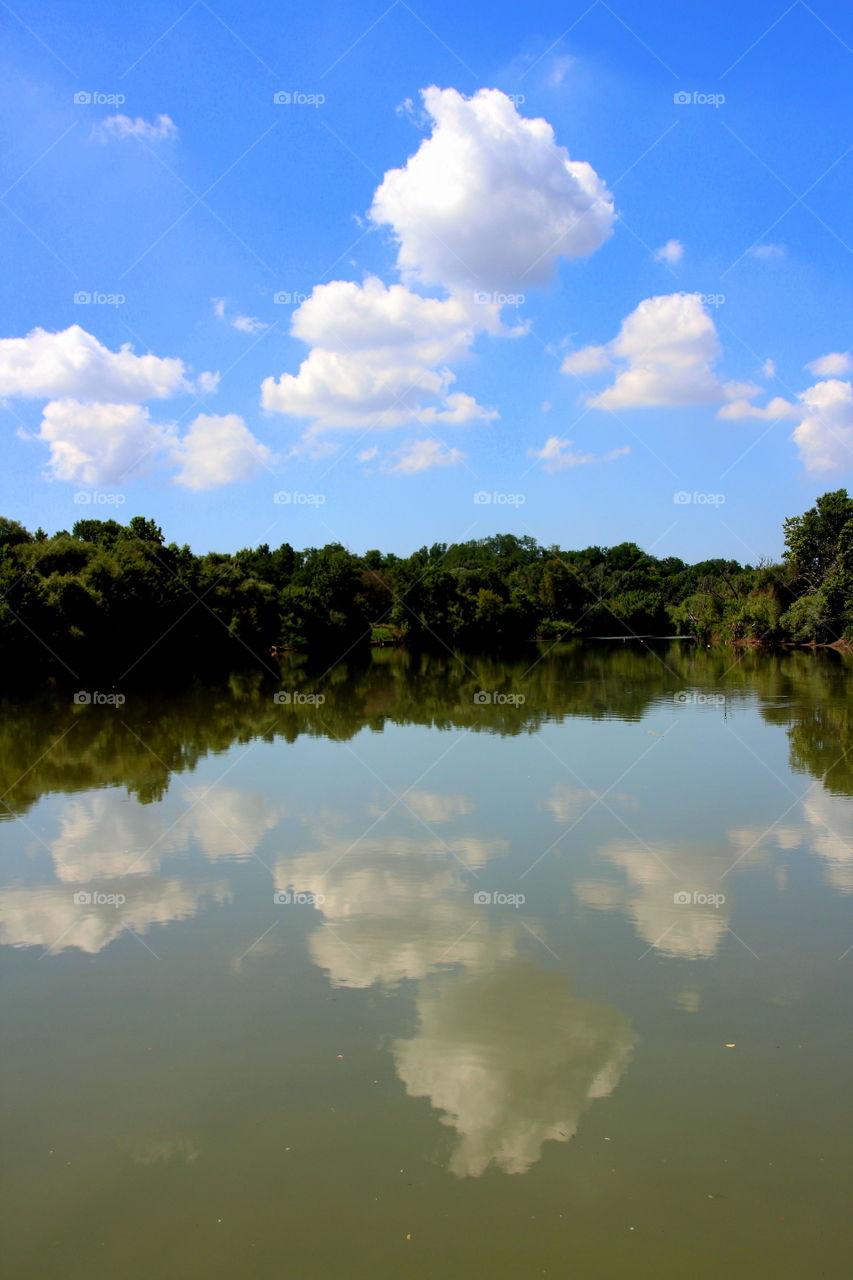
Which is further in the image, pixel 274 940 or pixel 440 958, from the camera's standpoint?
pixel 274 940

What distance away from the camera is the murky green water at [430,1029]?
14.4ft

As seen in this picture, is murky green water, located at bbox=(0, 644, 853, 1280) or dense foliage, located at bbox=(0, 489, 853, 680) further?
dense foliage, located at bbox=(0, 489, 853, 680)

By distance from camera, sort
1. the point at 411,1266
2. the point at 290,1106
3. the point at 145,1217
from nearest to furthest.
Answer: the point at 411,1266 → the point at 145,1217 → the point at 290,1106

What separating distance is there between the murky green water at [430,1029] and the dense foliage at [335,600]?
26.3 metres

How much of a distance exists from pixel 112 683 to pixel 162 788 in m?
23.5

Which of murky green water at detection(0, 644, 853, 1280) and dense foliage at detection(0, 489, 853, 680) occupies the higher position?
dense foliage at detection(0, 489, 853, 680)

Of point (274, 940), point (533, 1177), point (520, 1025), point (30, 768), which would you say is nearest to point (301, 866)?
point (274, 940)

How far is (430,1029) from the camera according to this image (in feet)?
20.6

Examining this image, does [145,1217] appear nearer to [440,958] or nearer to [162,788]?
[440,958]

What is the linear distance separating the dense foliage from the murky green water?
1036 inches

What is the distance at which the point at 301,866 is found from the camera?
33.7 ft

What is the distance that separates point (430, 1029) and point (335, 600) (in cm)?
6880

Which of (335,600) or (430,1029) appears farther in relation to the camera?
(335,600)

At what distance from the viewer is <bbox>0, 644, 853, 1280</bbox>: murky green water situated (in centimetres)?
439
